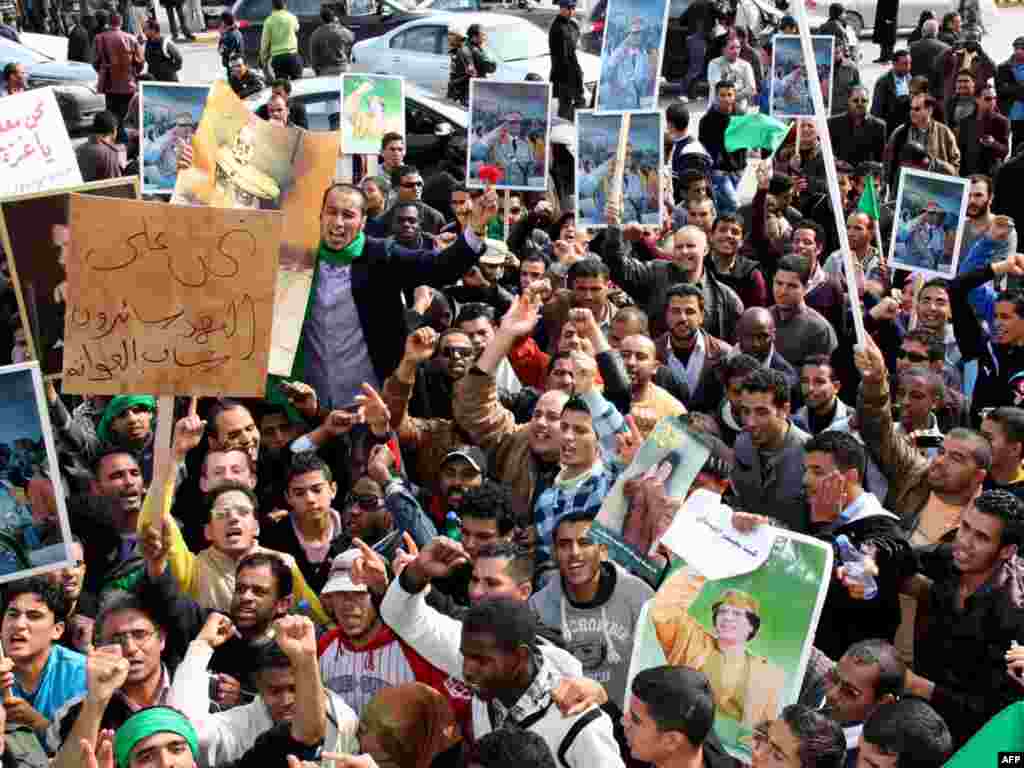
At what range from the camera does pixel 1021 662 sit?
15.6 ft

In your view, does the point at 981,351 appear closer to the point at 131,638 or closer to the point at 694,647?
the point at 694,647

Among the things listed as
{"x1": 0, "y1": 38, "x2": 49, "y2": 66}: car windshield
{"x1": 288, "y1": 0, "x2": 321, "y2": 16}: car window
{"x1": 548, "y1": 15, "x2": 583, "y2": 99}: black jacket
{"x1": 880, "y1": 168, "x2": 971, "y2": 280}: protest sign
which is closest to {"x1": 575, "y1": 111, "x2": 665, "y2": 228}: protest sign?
{"x1": 880, "y1": 168, "x2": 971, "y2": 280}: protest sign

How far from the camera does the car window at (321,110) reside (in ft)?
50.0

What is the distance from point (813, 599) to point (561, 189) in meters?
8.52

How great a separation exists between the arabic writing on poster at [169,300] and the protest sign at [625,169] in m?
3.81

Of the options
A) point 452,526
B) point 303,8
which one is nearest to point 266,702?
point 452,526

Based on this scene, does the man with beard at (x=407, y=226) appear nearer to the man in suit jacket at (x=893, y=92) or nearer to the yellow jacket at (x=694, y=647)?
the yellow jacket at (x=694, y=647)

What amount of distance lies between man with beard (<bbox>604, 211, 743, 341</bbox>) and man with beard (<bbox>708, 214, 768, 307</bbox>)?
273mm

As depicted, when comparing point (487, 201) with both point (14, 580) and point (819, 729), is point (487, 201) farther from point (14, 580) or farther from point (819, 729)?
point (819, 729)

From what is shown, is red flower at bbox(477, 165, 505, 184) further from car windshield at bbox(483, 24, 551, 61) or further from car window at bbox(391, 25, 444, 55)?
car window at bbox(391, 25, 444, 55)

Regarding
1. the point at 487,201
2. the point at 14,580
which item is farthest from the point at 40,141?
the point at 14,580

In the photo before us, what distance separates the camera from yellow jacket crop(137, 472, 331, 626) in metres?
5.82

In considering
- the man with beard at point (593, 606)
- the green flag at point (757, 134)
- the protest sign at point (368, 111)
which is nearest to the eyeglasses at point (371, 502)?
the man with beard at point (593, 606)

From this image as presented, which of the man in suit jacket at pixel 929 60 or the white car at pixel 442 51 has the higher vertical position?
the man in suit jacket at pixel 929 60
